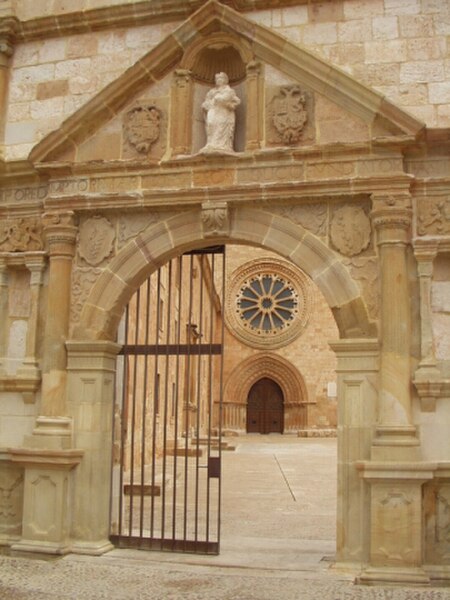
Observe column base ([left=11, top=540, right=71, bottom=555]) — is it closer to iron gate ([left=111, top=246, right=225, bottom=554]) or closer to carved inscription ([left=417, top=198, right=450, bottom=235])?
iron gate ([left=111, top=246, right=225, bottom=554])

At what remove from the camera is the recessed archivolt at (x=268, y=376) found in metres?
30.5

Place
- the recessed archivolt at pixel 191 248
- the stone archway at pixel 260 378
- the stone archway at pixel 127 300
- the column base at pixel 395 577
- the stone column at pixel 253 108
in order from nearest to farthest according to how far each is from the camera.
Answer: the column base at pixel 395 577, the stone archway at pixel 127 300, the recessed archivolt at pixel 191 248, the stone column at pixel 253 108, the stone archway at pixel 260 378

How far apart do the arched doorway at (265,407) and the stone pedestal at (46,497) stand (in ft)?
79.4

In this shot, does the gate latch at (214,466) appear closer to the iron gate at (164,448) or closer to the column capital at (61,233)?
the iron gate at (164,448)

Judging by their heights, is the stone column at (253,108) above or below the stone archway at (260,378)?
above

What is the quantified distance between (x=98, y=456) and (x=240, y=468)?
9.30m

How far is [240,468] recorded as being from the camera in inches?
642

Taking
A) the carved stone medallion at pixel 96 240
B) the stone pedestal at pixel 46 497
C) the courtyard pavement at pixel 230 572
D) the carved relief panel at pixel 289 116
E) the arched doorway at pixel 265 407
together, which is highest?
the carved relief panel at pixel 289 116

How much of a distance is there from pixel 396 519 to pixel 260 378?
2489 centimetres

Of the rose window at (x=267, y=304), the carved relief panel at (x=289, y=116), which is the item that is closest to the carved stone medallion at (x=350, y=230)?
the carved relief panel at (x=289, y=116)

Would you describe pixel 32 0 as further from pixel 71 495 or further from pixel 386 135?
pixel 71 495

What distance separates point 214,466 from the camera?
299 inches

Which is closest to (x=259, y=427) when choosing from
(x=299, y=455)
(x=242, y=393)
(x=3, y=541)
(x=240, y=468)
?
(x=242, y=393)

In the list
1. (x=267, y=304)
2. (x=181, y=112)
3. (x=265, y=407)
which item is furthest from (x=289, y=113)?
(x=265, y=407)
